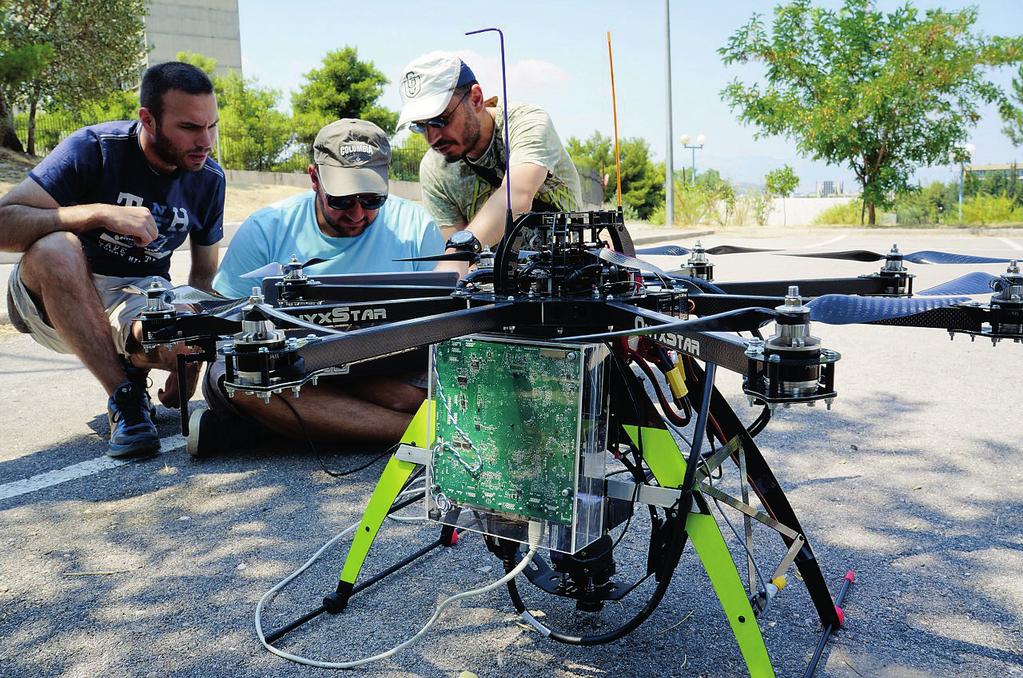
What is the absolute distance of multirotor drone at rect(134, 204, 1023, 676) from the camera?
1547mm

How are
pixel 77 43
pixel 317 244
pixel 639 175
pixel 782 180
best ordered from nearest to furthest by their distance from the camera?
pixel 317 244
pixel 77 43
pixel 782 180
pixel 639 175

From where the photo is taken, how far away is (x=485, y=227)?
3537mm

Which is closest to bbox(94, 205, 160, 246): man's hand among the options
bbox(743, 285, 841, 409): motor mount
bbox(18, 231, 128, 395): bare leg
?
bbox(18, 231, 128, 395): bare leg

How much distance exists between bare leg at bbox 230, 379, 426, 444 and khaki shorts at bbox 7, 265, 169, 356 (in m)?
0.83

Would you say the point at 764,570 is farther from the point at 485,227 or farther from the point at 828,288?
the point at 485,227

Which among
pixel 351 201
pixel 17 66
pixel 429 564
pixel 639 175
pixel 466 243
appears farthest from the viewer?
pixel 639 175

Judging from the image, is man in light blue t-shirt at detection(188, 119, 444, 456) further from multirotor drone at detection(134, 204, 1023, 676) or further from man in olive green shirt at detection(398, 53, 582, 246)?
multirotor drone at detection(134, 204, 1023, 676)

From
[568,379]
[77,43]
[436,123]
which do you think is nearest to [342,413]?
[436,123]

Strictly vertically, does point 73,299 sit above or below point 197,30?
below

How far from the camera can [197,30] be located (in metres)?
59.1

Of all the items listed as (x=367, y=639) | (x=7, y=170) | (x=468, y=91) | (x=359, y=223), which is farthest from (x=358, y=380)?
(x=7, y=170)

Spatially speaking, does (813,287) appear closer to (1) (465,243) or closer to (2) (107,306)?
(1) (465,243)

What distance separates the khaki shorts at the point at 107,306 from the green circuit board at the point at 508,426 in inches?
104

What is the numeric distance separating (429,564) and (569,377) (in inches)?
44.3
